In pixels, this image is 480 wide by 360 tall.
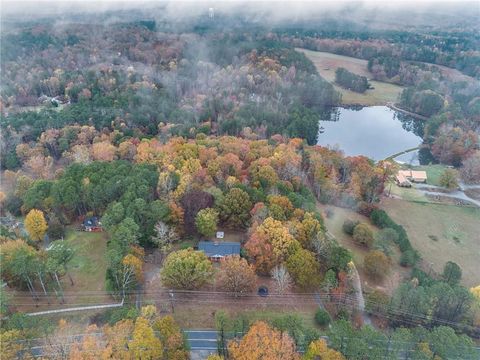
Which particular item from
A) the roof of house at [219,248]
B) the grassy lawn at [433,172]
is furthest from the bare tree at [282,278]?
the grassy lawn at [433,172]

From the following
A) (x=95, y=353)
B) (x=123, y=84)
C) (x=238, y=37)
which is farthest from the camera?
(x=238, y=37)

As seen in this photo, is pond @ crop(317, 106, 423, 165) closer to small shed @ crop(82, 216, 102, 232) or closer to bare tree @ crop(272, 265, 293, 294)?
bare tree @ crop(272, 265, 293, 294)

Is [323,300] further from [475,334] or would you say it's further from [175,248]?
[175,248]

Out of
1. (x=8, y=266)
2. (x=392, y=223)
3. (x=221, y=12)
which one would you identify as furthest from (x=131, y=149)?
(x=221, y=12)

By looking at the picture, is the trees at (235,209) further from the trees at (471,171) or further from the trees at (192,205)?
the trees at (471,171)

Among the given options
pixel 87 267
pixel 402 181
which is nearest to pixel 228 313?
pixel 87 267

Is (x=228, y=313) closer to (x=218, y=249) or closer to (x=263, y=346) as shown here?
(x=218, y=249)

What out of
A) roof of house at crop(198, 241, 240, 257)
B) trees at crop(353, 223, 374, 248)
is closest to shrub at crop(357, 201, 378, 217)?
trees at crop(353, 223, 374, 248)
